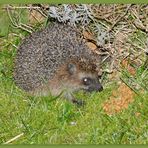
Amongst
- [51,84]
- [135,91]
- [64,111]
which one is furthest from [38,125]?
[135,91]

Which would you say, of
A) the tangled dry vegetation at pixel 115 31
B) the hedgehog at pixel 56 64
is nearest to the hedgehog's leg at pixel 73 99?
the hedgehog at pixel 56 64

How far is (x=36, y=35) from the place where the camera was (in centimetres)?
762

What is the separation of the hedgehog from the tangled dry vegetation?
188mm

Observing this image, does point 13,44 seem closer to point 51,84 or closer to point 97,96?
point 51,84

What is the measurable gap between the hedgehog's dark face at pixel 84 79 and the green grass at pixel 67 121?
10cm

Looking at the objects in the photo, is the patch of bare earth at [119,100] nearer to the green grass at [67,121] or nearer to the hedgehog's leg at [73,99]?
the green grass at [67,121]

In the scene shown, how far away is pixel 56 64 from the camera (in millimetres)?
7605

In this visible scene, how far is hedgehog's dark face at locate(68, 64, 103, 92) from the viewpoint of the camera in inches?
294

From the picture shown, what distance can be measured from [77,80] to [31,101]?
69cm

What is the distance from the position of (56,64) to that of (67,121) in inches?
34.1

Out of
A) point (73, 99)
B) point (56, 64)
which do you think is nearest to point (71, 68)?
point (56, 64)

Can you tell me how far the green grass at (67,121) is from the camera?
22.4 ft

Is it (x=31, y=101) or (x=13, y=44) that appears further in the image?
(x=13, y=44)

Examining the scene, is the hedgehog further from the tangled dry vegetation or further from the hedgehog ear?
the tangled dry vegetation
